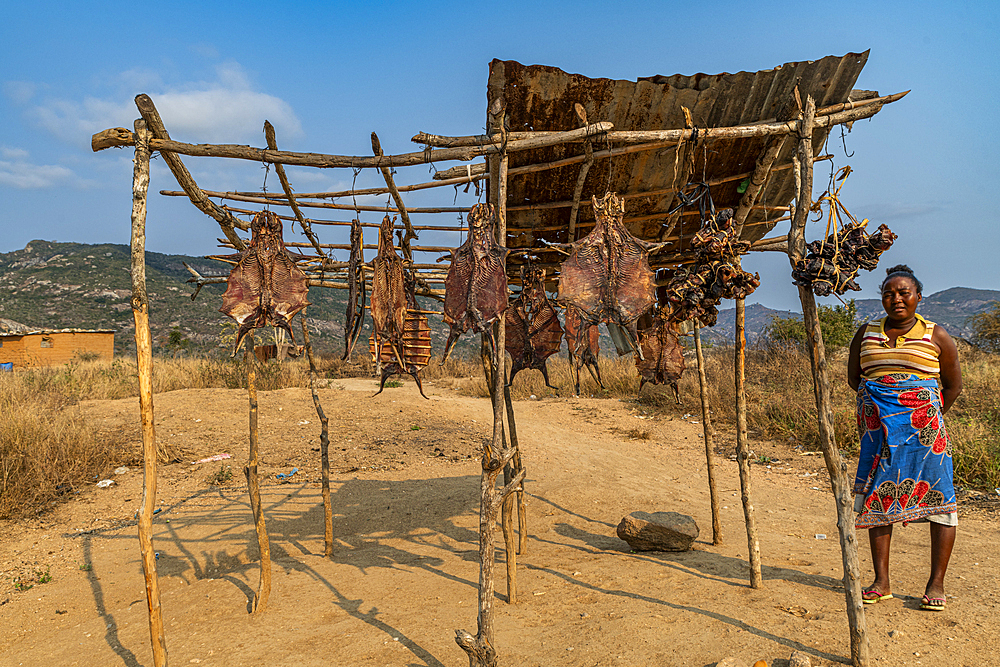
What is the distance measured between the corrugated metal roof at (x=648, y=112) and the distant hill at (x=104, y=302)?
23.7 meters

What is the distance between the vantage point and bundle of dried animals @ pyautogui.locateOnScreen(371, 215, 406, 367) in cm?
365

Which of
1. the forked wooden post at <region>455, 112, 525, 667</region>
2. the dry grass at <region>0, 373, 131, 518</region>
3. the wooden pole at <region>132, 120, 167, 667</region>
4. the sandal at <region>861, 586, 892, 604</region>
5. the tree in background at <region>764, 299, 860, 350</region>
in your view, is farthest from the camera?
the tree in background at <region>764, 299, 860, 350</region>

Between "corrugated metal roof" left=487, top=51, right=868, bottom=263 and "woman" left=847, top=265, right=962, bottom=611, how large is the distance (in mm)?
1573

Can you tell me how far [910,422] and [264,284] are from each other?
4337 millimetres

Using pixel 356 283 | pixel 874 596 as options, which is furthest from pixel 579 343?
pixel 874 596

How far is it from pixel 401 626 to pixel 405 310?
2.19 meters

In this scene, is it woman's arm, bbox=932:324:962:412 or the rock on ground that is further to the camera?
the rock on ground

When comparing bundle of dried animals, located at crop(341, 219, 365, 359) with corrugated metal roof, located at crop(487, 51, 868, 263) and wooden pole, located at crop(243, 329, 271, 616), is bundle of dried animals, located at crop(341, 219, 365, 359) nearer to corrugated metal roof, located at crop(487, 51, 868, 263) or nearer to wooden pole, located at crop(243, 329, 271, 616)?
wooden pole, located at crop(243, 329, 271, 616)

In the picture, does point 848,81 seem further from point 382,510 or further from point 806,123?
point 382,510

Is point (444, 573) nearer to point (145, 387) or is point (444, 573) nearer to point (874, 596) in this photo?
point (145, 387)

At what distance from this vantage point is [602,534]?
5.78 meters

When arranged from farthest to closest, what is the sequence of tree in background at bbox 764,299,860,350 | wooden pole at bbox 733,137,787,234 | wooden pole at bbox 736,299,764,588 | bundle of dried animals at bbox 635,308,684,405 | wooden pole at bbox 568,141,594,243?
tree in background at bbox 764,299,860,350, bundle of dried animals at bbox 635,308,684,405, wooden pole at bbox 733,137,787,234, wooden pole at bbox 736,299,764,588, wooden pole at bbox 568,141,594,243

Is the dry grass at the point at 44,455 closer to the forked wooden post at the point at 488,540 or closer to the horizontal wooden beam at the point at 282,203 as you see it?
the horizontal wooden beam at the point at 282,203

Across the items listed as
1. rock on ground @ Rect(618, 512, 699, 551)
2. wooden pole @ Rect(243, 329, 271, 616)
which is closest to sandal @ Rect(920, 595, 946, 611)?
rock on ground @ Rect(618, 512, 699, 551)
